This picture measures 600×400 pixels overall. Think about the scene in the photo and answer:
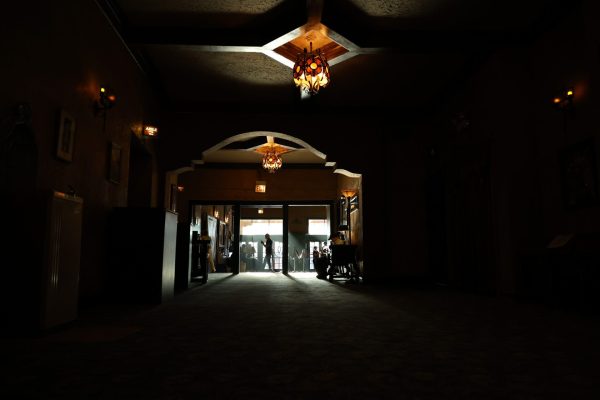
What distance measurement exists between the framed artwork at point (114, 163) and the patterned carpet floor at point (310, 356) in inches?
81.4

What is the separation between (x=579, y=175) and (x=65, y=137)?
5758mm

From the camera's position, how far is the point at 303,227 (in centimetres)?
1866

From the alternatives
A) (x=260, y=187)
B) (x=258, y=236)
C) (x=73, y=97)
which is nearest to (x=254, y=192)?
(x=260, y=187)

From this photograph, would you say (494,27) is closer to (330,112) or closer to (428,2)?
(428,2)

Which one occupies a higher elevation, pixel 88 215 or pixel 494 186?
pixel 494 186

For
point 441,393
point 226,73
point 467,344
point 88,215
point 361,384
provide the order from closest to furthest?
point 441,393, point 361,384, point 467,344, point 88,215, point 226,73

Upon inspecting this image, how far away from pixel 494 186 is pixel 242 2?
4.44m

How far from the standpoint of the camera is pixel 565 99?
17.6 feet

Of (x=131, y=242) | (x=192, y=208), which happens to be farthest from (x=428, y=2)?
(x=192, y=208)

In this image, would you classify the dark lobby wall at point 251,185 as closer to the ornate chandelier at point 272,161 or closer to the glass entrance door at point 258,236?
the ornate chandelier at point 272,161

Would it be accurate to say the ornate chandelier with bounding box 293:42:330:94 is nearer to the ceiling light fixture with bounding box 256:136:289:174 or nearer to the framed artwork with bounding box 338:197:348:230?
the ceiling light fixture with bounding box 256:136:289:174

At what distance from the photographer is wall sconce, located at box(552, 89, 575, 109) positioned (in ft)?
17.4

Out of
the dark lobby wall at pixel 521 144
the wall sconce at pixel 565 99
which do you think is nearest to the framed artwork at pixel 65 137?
the dark lobby wall at pixel 521 144

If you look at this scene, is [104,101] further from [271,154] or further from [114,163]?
[271,154]
